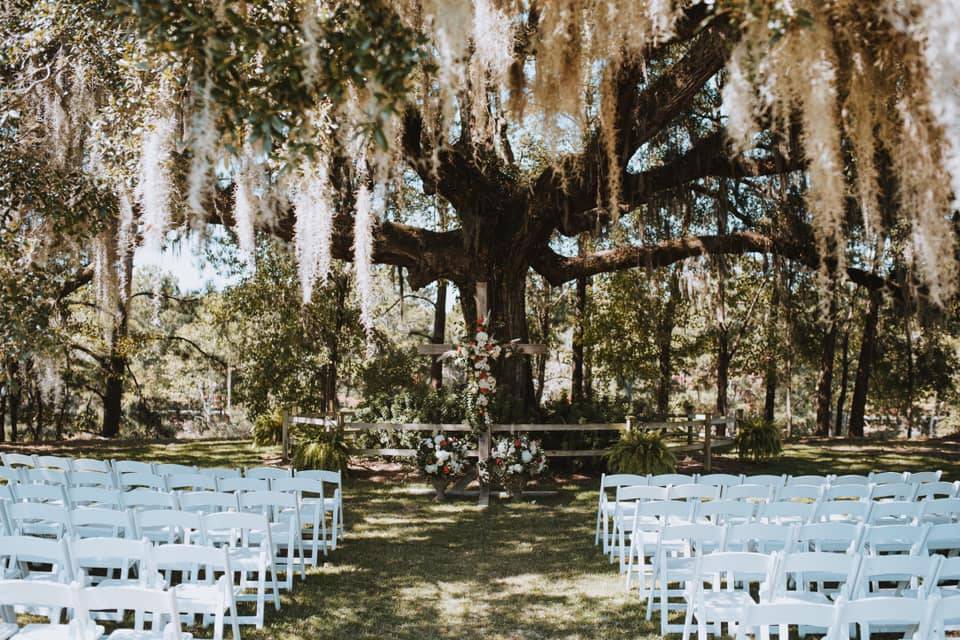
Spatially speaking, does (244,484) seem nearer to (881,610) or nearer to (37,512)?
(37,512)

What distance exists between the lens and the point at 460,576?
19.2ft

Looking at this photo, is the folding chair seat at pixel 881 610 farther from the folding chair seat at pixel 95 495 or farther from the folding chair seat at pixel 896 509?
the folding chair seat at pixel 95 495

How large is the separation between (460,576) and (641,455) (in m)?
4.58

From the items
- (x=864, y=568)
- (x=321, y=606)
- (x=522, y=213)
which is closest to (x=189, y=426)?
(x=522, y=213)

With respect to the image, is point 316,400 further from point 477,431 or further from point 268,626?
point 268,626

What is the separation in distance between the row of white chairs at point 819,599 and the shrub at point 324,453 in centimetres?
650

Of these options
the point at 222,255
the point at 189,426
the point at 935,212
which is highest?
the point at 222,255

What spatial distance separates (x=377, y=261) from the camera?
11.6 meters

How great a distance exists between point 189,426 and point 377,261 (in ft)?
55.6

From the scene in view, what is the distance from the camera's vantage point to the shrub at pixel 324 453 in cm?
1034

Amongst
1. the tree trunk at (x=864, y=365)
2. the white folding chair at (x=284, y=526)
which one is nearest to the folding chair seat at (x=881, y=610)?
the white folding chair at (x=284, y=526)

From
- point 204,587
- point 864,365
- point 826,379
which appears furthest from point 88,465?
point 826,379

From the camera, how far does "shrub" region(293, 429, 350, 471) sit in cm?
1034

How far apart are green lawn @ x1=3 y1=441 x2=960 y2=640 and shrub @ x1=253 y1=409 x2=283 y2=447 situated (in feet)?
15.5
